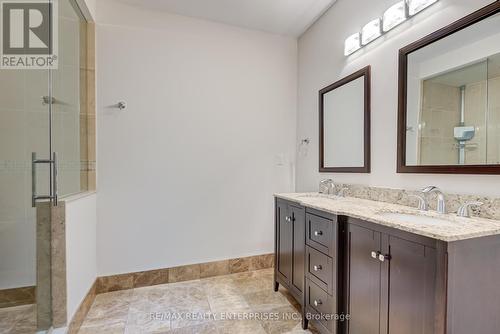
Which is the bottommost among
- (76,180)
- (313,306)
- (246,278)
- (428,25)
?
(246,278)

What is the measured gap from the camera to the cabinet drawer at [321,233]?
57.9 inches

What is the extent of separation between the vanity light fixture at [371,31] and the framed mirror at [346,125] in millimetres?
202

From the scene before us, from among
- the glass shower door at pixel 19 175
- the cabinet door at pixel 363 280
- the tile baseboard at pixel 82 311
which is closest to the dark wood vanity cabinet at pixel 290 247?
the cabinet door at pixel 363 280

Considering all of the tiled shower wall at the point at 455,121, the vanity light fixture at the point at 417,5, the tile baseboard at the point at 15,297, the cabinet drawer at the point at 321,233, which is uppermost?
the vanity light fixture at the point at 417,5

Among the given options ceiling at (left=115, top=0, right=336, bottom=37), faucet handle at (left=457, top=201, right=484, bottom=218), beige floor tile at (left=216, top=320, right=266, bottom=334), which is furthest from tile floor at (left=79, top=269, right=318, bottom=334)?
ceiling at (left=115, top=0, right=336, bottom=37)

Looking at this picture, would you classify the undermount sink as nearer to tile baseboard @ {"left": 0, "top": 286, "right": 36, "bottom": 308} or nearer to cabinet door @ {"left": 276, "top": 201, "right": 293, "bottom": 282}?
cabinet door @ {"left": 276, "top": 201, "right": 293, "bottom": 282}

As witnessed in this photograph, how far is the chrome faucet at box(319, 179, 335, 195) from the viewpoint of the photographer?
2227 millimetres

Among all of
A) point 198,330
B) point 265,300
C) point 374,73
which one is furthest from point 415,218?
point 198,330

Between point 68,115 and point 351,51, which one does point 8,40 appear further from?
point 351,51

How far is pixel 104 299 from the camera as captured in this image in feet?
6.87

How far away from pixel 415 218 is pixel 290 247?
0.94 metres

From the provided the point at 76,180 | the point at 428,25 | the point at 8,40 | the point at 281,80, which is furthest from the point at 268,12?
the point at 76,180

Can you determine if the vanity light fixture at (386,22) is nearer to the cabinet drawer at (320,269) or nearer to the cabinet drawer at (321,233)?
the cabinet drawer at (321,233)

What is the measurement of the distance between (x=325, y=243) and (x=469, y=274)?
A: 698mm
